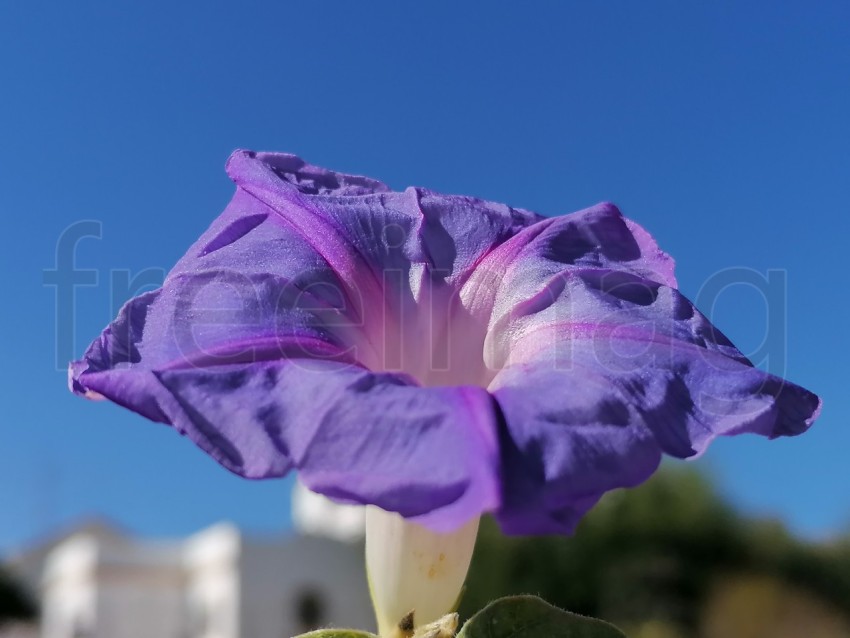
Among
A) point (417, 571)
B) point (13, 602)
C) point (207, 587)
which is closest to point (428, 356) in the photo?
point (417, 571)

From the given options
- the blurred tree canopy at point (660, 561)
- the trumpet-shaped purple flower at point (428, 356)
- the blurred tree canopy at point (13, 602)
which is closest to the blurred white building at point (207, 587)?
the blurred tree canopy at point (13, 602)

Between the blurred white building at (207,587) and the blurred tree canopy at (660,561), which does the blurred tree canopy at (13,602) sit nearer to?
the blurred white building at (207,587)

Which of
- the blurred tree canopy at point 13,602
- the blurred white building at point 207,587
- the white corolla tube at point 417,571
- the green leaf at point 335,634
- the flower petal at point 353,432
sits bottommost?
the blurred tree canopy at point 13,602

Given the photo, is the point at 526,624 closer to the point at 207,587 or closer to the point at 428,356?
the point at 428,356

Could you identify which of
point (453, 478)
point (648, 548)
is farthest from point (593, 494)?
point (648, 548)

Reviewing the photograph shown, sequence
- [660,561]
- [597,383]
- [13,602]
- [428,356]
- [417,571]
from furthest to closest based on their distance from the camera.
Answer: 1. [13,602]
2. [660,561]
3. [428,356]
4. [417,571]
5. [597,383]

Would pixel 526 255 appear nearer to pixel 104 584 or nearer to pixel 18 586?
pixel 104 584
